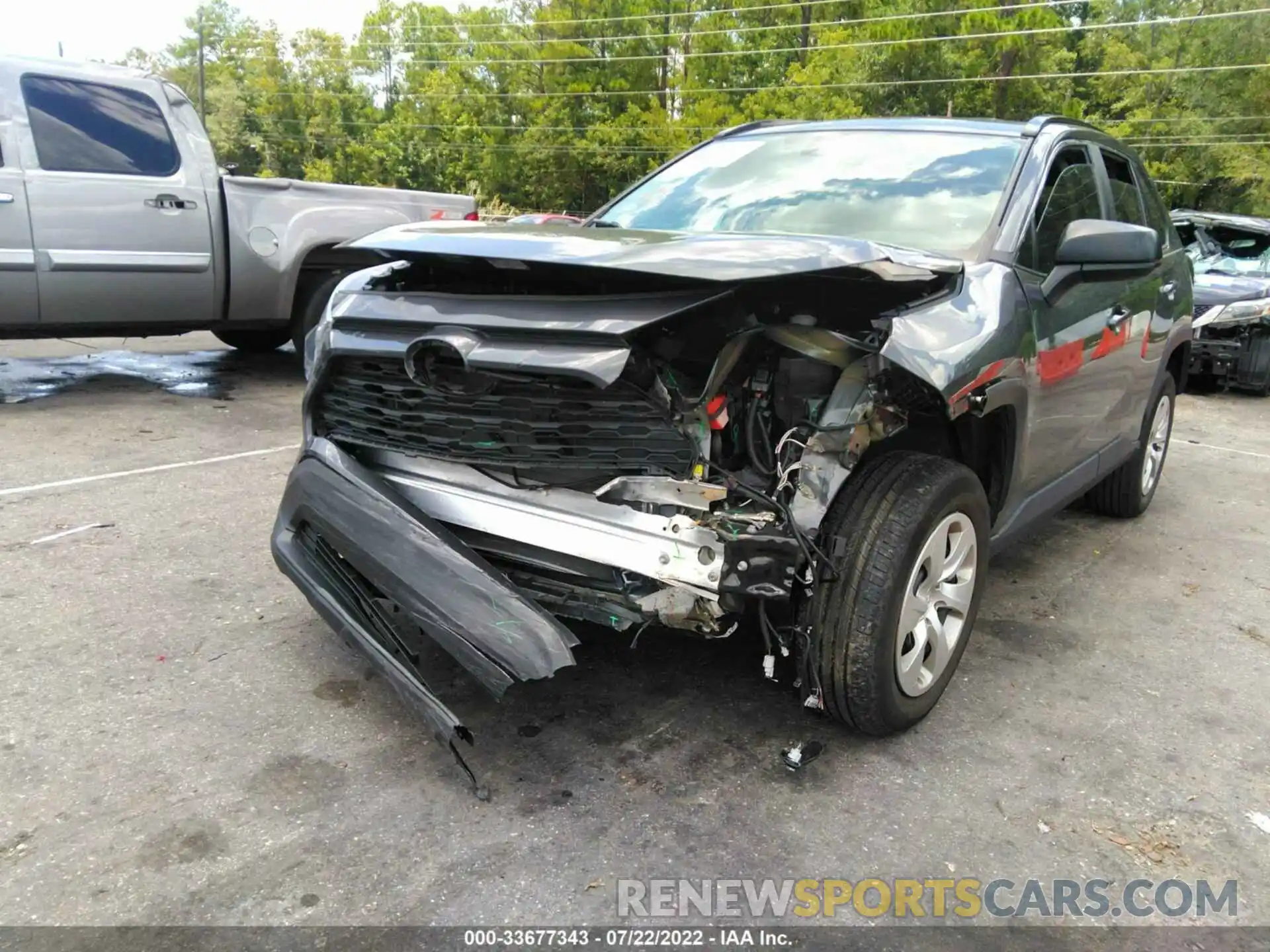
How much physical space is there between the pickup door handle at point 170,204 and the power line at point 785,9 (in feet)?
89.7

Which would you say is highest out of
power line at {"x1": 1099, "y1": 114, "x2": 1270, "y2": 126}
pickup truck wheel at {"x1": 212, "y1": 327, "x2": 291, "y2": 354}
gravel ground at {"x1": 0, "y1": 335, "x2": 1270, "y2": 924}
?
power line at {"x1": 1099, "y1": 114, "x2": 1270, "y2": 126}

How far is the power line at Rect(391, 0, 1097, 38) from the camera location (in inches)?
1121

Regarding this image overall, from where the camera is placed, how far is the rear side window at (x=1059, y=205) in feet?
10.9

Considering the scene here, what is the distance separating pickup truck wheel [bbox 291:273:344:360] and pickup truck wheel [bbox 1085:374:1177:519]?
18.6ft

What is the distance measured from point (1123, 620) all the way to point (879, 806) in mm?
1938

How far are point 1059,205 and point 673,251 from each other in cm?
195

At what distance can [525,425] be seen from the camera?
256 centimetres

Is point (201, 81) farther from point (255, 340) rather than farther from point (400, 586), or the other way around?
point (400, 586)

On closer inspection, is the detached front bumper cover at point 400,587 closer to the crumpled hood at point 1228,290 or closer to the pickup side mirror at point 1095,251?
the pickup side mirror at point 1095,251

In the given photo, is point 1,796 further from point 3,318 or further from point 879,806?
point 3,318

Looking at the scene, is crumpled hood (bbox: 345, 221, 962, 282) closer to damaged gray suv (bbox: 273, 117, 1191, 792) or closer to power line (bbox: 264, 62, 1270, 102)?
damaged gray suv (bbox: 273, 117, 1191, 792)

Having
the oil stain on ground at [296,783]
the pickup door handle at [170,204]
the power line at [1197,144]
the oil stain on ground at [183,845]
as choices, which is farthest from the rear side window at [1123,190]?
the power line at [1197,144]

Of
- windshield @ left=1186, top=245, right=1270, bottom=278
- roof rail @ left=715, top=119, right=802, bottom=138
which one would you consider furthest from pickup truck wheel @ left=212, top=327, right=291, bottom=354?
windshield @ left=1186, top=245, right=1270, bottom=278

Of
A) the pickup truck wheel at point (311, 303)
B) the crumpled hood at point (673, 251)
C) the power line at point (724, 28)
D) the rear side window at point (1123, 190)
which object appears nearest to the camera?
the crumpled hood at point (673, 251)
